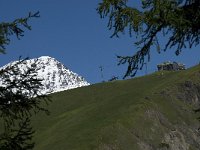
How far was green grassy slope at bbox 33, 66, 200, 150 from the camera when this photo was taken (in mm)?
136000

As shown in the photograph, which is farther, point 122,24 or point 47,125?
point 47,125

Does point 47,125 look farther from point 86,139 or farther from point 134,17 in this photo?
point 134,17

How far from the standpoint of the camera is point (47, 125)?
16450cm

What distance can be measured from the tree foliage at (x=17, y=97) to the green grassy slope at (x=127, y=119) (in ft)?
376

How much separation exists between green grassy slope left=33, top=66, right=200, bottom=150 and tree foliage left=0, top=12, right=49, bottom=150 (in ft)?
376

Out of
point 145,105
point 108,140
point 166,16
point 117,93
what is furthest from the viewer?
point 117,93

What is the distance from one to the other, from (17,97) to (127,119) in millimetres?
133972

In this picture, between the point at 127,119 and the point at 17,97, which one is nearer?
the point at 17,97

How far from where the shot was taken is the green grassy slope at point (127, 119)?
13600 centimetres

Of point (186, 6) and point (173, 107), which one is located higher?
point (173, 107)

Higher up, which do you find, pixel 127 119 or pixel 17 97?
pixel 127 119

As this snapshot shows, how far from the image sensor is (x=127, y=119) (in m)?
145

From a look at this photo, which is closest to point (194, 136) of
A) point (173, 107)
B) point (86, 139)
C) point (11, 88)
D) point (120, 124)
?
point (173, 107)

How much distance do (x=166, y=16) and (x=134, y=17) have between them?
0.66m
